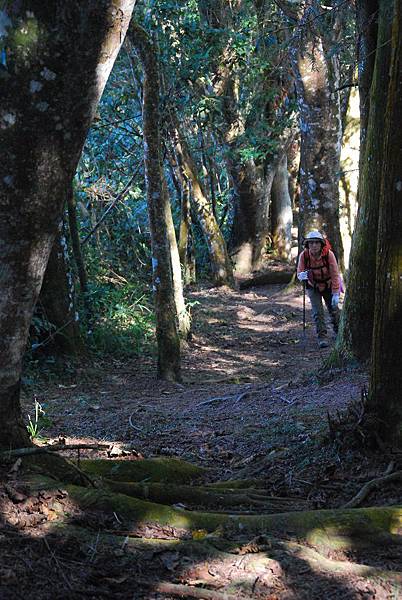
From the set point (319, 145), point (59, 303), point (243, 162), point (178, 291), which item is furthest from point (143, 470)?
point (243, 162)

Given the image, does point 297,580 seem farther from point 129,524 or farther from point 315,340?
point 315,340

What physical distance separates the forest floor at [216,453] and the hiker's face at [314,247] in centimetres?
205

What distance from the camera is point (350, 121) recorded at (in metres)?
18.9

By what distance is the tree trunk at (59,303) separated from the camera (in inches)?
459

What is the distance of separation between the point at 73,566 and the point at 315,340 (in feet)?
41.3

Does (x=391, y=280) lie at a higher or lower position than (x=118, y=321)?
higher

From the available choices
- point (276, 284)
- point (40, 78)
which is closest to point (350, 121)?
point (276, 284)

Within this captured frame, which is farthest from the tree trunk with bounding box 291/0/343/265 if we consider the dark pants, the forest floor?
the dark pants

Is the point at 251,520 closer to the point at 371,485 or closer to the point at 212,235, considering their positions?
the point at 371,485

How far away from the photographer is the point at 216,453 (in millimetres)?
6809

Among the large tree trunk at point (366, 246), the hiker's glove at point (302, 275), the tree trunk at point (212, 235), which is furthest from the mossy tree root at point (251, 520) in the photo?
the tree trunk at point (212, 235)


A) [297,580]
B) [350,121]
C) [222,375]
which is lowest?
[222,375]

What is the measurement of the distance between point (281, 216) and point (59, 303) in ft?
52.7

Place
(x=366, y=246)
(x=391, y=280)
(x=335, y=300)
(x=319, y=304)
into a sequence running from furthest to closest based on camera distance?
(x=319, y=304), (x=335, y=300), (x=366, y=246), (x=391, y=280)
